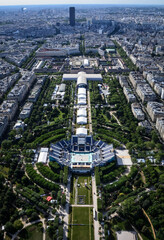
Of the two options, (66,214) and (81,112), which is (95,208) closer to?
(66,214)

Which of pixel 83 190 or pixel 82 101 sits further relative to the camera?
pixel 82 101

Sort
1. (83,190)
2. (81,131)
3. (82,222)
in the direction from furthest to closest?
1. (81,131)
2. (83,190)
3. (82,222)

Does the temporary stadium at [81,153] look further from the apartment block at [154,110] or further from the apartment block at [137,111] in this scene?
the apartment block at [154,110]

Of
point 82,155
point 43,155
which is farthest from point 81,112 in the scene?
point 43,155

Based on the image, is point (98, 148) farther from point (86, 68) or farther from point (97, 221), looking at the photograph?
point (86, 68)

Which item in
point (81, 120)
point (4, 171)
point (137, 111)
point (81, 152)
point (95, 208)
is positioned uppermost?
point (137, 111)

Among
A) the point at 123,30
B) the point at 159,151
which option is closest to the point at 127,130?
the point at 159,151

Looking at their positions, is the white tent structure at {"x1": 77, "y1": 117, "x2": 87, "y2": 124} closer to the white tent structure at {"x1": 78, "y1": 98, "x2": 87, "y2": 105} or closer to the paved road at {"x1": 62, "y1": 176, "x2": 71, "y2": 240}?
the white tent structure at {"x1": 78, "y1": 98, "x2": 87, "y2": 105}
